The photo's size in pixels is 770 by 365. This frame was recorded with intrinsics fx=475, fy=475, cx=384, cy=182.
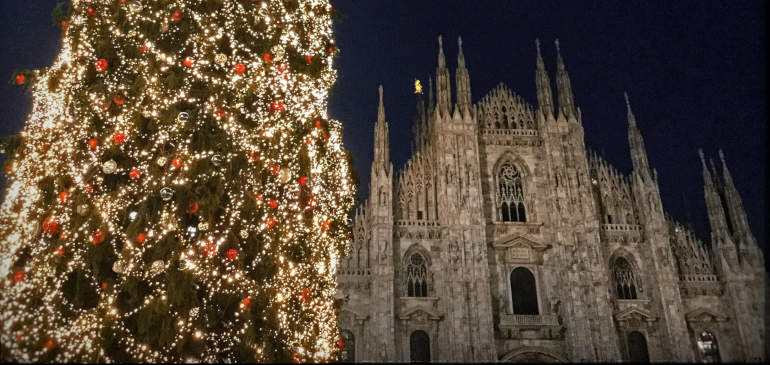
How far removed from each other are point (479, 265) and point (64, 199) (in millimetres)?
16985

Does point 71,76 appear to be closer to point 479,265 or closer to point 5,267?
point 5,267

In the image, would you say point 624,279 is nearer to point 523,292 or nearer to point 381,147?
point 523,292

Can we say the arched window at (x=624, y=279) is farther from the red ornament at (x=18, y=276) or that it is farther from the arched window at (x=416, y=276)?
the red ornament at (x=18, y=276)

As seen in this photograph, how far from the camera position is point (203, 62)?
256 inches

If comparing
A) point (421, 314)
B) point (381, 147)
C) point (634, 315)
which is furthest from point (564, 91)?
point (421, 314)

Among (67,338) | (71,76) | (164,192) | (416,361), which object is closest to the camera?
(67,338)

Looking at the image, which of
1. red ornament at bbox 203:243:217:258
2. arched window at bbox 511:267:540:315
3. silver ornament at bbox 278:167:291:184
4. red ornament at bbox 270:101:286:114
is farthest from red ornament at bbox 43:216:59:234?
arched window at bbox 511:267:540:315

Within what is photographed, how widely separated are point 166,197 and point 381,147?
1701 centimetres

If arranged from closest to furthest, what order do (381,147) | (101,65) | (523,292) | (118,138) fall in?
1. (118,138)
2. (101,65)
3. (523,292)
4. (381,147)

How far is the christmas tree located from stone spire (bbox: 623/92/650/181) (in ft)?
69.0

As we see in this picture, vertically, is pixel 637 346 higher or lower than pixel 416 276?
lower

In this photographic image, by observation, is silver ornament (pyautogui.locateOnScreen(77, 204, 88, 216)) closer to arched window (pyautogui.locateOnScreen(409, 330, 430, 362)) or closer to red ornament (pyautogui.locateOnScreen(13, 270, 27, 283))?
red ornament (pyautogui.locateOnScreen(13, 270, 27, 283))

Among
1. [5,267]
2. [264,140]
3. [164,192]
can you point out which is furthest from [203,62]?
[5,267]

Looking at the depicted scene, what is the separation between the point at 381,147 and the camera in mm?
22484
